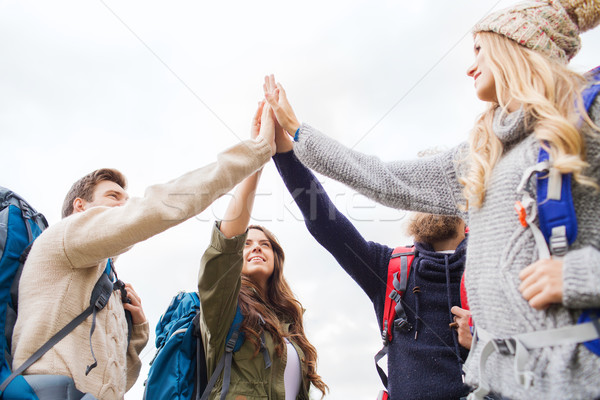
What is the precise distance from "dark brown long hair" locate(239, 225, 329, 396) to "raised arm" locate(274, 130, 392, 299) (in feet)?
2.31

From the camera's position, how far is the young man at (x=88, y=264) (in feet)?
6.63

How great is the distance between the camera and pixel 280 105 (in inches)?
96.7

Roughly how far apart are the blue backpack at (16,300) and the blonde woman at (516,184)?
49.8 inches

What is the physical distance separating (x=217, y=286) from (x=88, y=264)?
2.43ft

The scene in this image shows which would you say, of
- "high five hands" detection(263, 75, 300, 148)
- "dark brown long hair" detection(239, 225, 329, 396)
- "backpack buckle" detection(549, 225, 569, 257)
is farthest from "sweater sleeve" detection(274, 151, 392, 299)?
"backpack buckle" detection(549, 225, 569, 257)

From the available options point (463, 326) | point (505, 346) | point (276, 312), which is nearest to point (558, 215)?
point (505, 346)

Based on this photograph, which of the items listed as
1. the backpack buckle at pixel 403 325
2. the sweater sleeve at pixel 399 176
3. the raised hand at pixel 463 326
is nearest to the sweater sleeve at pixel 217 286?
the sweater sleeve at pixel 399 176

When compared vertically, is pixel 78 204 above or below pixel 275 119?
below

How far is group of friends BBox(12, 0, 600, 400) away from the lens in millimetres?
1442

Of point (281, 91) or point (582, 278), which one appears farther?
point (281, 91)

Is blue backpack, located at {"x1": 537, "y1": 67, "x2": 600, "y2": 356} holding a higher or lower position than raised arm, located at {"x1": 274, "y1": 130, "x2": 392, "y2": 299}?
lower

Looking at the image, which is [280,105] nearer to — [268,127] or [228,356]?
[268,127]

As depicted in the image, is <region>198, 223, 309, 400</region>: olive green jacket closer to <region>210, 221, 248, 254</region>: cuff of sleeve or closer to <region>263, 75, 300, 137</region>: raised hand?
<region>210, 221, 248, 254</region>: cuff of sleeve

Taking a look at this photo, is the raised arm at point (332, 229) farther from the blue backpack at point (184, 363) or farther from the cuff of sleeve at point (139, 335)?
the cuff of sleeve at point (139, 335)
